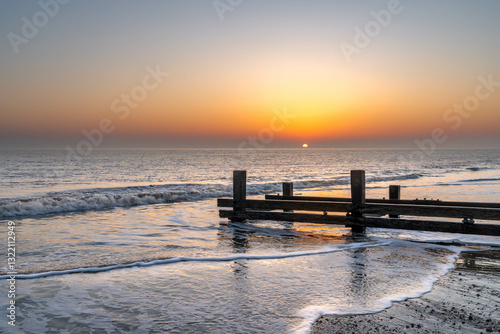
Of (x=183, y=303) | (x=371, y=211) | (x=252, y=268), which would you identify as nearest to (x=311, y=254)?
(x=252, y=268)

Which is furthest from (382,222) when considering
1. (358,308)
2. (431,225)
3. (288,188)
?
(358,308)

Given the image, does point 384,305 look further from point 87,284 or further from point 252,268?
point 87,284

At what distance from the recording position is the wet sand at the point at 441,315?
438cm

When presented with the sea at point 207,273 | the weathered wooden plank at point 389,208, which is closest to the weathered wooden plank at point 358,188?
the weathered wooden plank at point 389,208

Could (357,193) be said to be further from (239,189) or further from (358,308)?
(358,308)

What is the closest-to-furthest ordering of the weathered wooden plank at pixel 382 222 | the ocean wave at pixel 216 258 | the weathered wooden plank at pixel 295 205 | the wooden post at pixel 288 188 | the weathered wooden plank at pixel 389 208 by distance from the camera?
1. the ocean wave at pixel 216 258
2. the weathered wooden plank at pixel 389 208
3. the weathered wooden plank at pixel 382 222
4. the weathered wooden plank at pixel 295 205
5. the wooden post at pixel 288 188

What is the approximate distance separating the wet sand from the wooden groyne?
304 centimetres

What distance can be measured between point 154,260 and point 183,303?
8.64 ft

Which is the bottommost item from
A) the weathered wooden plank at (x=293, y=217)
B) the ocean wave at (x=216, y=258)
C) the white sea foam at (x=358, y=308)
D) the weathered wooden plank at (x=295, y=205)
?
the ocean wave at (x=216, y=258)

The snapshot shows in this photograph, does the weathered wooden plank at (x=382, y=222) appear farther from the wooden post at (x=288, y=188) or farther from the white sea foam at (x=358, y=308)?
the white sea foam at (x=358, y=308)

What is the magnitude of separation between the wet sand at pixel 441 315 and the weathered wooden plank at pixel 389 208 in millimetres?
2919

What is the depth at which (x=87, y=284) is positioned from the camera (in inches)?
245

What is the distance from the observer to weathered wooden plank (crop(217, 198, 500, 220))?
29.4 ft

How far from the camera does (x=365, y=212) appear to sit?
1081cm
